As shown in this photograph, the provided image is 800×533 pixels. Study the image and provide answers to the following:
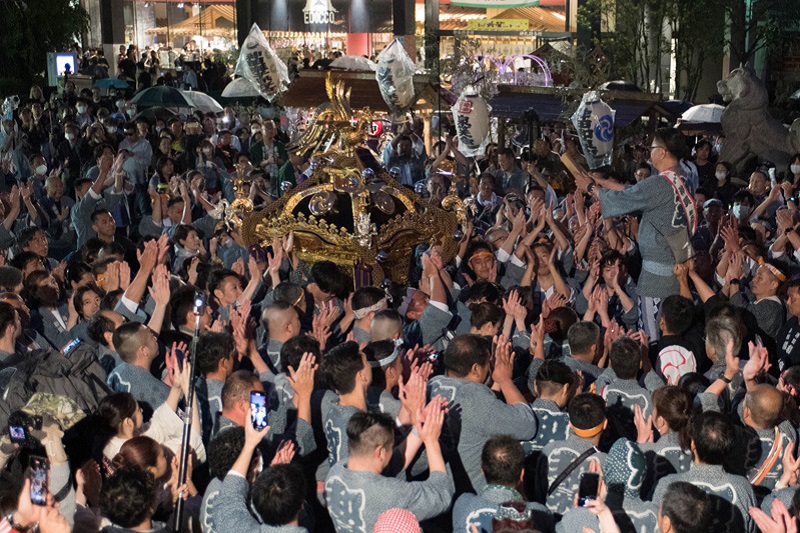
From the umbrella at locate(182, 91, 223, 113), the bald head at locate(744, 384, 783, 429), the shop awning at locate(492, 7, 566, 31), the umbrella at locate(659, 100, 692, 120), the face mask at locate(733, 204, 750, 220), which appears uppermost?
the shop awning at locate(492, 7, 566, 31)

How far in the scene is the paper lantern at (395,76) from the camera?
14.4 meters

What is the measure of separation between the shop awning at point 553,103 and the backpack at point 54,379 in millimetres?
9689

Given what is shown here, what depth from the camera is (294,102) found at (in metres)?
17.5

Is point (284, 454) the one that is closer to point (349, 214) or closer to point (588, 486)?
point (588, 486)

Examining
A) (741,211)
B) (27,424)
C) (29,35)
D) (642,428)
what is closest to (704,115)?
(741,211)

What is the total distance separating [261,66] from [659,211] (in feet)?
31.4

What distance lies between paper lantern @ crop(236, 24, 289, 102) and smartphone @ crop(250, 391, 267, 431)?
38.6 feet

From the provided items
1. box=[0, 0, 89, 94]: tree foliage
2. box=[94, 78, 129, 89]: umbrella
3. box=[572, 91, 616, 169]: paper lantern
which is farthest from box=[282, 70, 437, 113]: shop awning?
box=[0, 0, 89, 94]: tree foliage

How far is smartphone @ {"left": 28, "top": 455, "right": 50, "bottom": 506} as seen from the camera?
3697mm

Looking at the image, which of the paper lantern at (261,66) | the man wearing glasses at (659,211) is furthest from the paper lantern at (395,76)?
the man wearing glasses at (659,211)

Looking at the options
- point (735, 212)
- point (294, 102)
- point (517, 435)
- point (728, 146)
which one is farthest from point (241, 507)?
point (294, 102)

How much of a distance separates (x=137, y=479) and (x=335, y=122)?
4.69m

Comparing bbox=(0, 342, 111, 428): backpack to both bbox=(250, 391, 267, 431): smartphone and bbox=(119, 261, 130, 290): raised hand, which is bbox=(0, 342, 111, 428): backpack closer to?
bbox=(250, 391, 267, 431): smartphone

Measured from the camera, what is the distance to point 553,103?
1510cm
